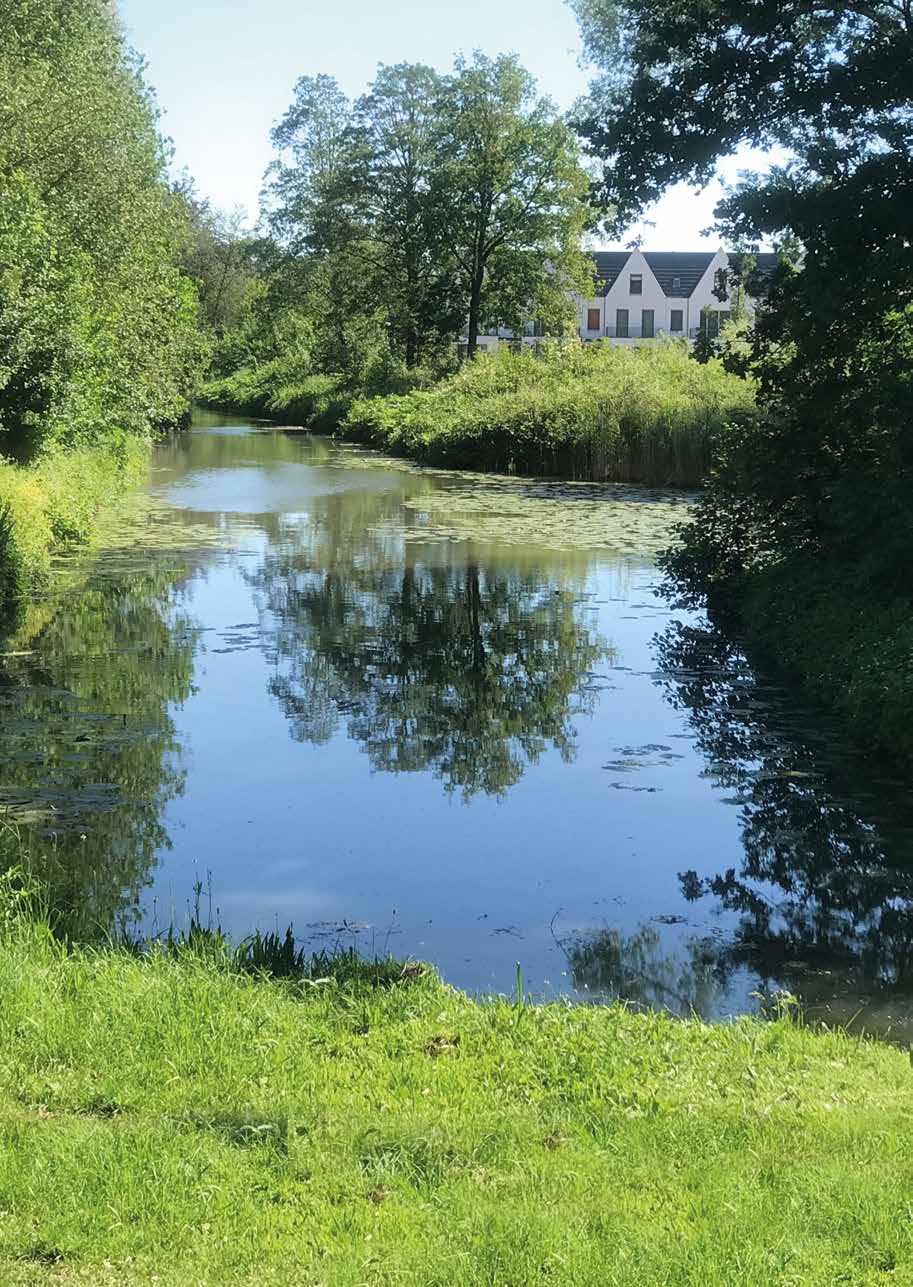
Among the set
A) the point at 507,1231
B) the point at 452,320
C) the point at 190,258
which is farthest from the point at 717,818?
the point at 190,258

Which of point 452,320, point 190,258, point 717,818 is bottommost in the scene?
point 717,818

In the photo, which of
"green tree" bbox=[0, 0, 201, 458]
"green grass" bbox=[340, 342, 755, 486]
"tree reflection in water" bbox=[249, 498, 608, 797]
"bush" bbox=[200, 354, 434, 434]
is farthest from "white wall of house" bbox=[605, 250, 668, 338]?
"tree reflection in water" bbox=[249, 498, 608, 797]

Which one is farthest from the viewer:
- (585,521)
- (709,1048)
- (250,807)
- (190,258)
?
(190,258)

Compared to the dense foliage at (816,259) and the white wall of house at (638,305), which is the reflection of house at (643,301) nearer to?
the white wall of house at (638,305)

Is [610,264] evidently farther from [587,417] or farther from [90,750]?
[90,750]

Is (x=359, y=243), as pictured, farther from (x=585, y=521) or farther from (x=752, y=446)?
(x=752, y=446)

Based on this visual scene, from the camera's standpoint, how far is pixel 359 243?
212ft

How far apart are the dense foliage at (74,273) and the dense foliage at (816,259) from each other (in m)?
9.98

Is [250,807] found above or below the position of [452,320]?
below

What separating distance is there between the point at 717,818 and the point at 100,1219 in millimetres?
7054

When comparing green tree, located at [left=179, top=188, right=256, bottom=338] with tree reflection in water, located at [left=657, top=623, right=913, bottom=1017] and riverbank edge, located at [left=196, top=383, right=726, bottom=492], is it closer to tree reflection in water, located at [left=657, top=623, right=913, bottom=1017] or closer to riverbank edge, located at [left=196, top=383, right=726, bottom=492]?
riverbank edge, located at [left=196, top=383, right=726, bottom=492]

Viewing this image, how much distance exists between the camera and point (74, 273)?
24922 mm

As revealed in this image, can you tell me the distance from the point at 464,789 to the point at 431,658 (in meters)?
5.21

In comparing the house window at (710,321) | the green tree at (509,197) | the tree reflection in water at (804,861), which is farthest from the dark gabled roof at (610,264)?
the tree reflection in water at (804,861)
